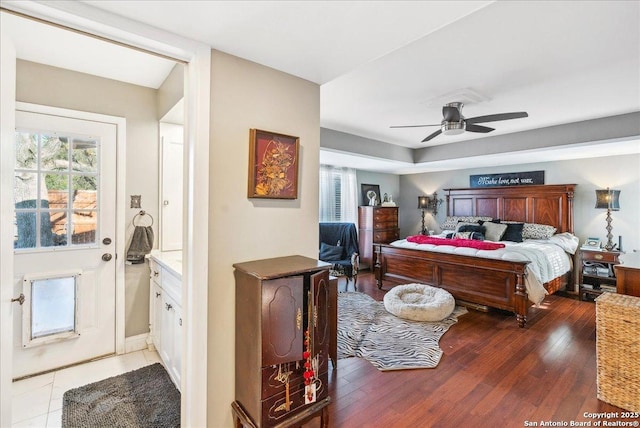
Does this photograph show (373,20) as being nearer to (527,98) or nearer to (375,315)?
(527,98)

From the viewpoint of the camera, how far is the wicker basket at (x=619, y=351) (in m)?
1.94

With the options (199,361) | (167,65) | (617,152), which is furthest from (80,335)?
(617,152)

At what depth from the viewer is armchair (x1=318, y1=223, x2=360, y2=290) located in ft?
16.6

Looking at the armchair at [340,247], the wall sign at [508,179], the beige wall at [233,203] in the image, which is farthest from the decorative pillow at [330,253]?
the beige wall at [233,203]

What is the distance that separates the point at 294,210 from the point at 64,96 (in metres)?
2.18

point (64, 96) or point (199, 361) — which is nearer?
point (199, 361)

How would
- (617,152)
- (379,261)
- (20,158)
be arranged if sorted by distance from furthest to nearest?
(379,261) < (617,152) < (20,158)

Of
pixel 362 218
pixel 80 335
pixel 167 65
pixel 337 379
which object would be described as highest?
pixel 167 65

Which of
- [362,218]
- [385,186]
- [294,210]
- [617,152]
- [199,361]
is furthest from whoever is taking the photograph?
[385,186]

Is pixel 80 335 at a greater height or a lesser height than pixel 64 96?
lesser

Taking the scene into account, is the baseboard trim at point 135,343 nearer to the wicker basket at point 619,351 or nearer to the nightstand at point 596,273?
the wicker basket at point 619,351

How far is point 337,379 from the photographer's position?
2.29m

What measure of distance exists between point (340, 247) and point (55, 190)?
3952 mm

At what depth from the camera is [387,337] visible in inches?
117
